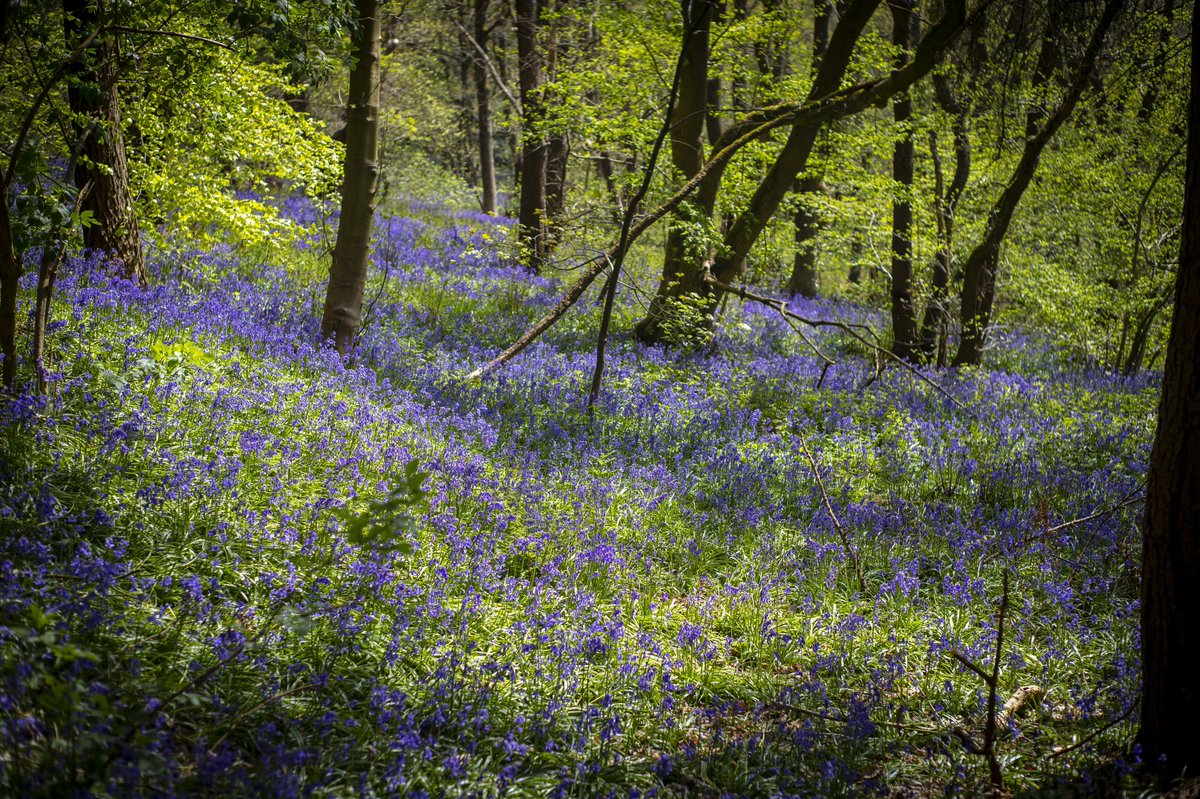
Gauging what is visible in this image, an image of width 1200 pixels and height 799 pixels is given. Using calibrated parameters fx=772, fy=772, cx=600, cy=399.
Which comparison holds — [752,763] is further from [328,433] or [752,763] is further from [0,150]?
[0,150]

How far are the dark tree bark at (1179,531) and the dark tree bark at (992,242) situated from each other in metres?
7.26

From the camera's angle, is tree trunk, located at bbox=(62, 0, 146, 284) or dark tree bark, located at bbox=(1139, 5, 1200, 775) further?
tree trunk, located at bbox=(62, 0, 146, 284)

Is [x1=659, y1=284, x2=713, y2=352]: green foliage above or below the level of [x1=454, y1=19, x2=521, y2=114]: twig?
below

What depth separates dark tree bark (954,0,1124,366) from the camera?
31.6 feet

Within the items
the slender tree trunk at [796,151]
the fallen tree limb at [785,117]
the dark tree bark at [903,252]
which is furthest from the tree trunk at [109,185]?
the dark tree bark at [903,252]

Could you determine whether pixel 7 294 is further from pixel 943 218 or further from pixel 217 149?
pixel 943 218

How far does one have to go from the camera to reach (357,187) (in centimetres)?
682

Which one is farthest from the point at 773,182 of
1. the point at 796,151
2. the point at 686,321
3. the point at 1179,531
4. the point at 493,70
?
the point at 1179,531

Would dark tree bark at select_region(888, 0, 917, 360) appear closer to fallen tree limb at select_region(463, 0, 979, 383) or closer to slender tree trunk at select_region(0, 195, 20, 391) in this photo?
fallen tree limb at select_region(463, 0, 979, 383)

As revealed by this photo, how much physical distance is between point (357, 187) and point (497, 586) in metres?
4.20

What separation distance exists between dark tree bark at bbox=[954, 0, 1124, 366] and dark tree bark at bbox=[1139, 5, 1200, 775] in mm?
7261

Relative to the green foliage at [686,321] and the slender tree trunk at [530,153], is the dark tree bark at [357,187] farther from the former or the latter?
the slender tree trunk at [530,153]

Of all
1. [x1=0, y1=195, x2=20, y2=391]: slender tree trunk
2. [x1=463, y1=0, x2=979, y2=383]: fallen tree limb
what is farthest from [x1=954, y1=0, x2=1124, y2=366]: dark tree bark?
[x1=0, y1=195, x2=20, y2=391]: slender tree trunk

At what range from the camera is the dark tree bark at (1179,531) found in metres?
3.02
